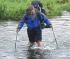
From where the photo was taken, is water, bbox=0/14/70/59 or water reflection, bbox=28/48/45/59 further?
water, bbox=0/14/70/59

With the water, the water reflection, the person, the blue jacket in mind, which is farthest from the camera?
the blue jacket

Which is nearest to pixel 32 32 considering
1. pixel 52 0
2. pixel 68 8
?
pixel 52 0

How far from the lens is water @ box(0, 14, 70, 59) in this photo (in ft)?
41.1

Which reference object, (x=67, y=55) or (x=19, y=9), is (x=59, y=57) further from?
(x=19, y=9)

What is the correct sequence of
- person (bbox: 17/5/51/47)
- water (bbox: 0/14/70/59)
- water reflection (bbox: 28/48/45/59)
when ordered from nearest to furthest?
water reflection (bbox: 28/48/45/59) → water (bbox: 0/14/70/59) → person (bbox: 17/5/51/47)

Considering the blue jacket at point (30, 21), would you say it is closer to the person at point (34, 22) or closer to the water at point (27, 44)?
the person at point (34, 22)

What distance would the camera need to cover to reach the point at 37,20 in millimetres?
13133

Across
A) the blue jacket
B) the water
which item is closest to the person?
the blue jacket

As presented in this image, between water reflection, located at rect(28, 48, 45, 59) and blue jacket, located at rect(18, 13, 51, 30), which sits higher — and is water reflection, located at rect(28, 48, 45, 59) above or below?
below

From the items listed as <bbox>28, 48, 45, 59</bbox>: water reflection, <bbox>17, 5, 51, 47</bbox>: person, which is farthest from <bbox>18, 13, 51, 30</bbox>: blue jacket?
<bbox>28, 48, 45, 59</bbox>: water reflection

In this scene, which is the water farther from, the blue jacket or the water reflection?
the blue jacket

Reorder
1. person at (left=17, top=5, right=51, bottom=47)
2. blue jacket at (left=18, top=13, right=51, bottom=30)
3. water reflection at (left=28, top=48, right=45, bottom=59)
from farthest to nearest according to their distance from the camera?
blue jacket at (left=18, top=13, right=51, bottom=30) < person at (left=17, top=5, right=51, bottom=47) < water reflection at (left=28, top=48, right=45, bottom=59)

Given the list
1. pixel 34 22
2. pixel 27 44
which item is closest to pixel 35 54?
pixel 34 22

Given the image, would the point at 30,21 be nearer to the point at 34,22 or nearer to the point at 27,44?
the point at 34,22
